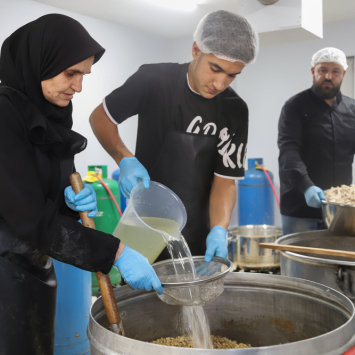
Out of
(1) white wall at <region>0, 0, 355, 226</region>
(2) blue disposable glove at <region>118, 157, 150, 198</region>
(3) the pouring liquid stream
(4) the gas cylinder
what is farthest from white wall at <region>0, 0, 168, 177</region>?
(3) the pouring liquid stream

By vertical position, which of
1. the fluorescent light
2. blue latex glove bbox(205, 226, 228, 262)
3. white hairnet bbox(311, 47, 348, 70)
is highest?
the fluorescent light

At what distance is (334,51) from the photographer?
2.74 metres

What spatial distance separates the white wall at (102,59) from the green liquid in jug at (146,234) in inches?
122

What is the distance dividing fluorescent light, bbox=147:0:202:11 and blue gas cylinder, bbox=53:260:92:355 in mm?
2898

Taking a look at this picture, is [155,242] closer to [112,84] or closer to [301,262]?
[301,262]

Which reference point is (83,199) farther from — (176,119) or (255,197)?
(255,197)

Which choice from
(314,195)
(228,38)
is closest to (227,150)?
(228,38)

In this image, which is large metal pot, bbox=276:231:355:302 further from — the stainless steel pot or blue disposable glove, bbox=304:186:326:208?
the stainless steel pot

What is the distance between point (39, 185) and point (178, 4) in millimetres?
3515

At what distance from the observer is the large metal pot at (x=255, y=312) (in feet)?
3.94

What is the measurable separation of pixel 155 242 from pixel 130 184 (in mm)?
239

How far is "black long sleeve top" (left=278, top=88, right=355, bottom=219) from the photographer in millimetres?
2760

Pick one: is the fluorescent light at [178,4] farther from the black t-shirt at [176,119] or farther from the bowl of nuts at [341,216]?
the bowl of nuts at [341,216]

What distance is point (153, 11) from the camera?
14.3 feet
